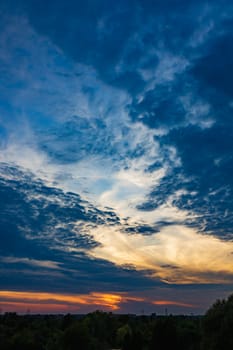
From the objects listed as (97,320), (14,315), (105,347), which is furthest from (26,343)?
(14,315)

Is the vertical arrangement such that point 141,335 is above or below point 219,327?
above

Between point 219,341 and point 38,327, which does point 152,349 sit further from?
point 38,327

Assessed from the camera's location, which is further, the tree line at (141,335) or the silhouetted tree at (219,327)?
the tree line at (141,335)

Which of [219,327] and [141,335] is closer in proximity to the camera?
[219,327]

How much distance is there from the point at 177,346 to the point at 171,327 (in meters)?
3.57

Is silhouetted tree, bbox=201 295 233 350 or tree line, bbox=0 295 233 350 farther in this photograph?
tree line, bbox=0 295 233 350

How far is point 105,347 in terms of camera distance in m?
102

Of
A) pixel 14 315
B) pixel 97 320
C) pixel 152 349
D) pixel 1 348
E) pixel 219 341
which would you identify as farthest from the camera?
pixel 14 315

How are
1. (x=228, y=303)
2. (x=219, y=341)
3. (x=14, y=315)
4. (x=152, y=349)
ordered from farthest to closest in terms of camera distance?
(x=14, y=315), (x=152, y=349), (x=228, y=303), (x=219, y=341)

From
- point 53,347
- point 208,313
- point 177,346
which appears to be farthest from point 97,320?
point 208,313

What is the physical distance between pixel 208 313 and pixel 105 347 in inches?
2347

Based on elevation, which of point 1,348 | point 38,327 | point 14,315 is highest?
point 14,315

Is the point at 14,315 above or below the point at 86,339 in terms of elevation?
above

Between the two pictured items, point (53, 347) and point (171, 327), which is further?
point (53, 347)
